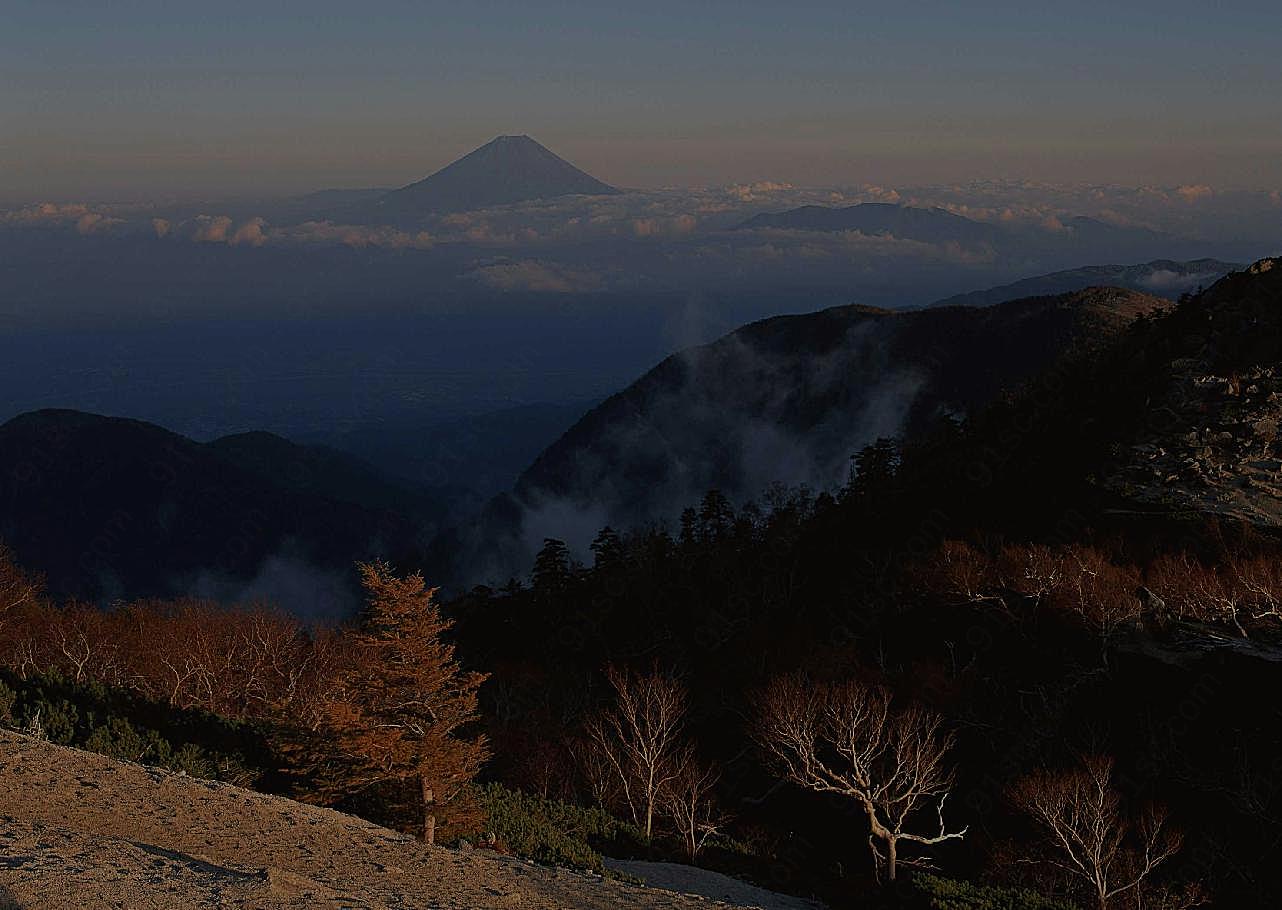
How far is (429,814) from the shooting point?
18188 mm

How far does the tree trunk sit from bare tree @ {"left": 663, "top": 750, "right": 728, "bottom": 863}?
7.13m

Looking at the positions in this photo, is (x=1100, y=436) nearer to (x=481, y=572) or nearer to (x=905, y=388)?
(x=905, y=388)

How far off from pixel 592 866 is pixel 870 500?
147ft

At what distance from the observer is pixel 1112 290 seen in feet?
495

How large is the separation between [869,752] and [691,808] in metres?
5.04

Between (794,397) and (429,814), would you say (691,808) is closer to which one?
(429,814)

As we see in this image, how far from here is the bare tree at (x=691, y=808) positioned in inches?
944

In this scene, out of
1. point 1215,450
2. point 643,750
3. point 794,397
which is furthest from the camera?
point 794,397

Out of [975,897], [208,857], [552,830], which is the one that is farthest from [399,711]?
[975,897]

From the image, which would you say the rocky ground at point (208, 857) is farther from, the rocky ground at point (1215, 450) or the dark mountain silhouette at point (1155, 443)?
the rocky ground at point (1215, 450)

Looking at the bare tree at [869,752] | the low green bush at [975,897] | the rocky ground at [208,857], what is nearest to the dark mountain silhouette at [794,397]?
the bare tree at [869,752]

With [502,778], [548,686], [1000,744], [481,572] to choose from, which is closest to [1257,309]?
[1000,744]

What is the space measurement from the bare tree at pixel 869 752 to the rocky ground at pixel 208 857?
6.50 meters

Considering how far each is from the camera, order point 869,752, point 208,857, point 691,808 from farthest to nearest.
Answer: point 691,808 < point 869,752 < point 208,857
